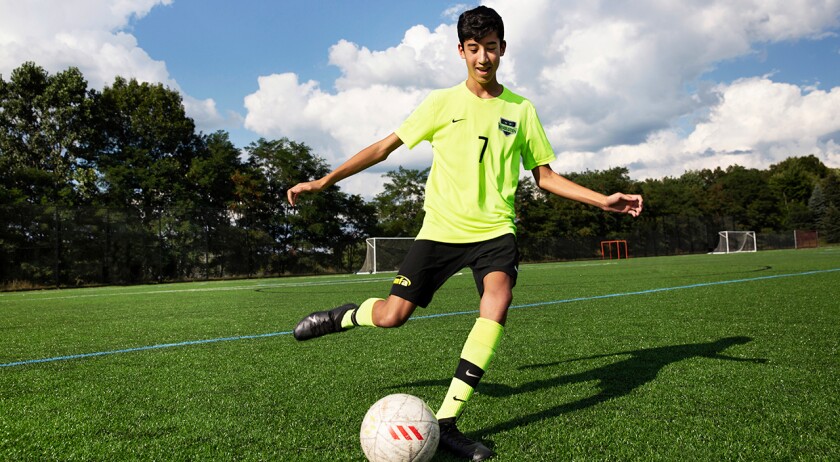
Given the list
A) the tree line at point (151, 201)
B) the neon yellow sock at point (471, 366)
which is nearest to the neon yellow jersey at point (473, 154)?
the neon yellow sock at point (471, 366)

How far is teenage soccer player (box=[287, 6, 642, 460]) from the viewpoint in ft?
10.3

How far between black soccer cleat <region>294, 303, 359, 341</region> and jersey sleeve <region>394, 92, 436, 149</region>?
1209mm

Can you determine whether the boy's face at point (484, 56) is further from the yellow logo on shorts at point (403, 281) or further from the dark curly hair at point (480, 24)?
the yellow logo on shorts at point (403, 281)

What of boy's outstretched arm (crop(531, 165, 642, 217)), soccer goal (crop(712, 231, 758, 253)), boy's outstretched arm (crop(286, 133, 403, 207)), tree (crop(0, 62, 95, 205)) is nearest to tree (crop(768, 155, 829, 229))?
soccer goal (crop(712, 231, 758, 253))

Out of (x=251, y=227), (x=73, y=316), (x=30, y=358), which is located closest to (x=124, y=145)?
(x=251, y=227)

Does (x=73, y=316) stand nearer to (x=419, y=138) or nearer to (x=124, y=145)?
(x=419, y=138)

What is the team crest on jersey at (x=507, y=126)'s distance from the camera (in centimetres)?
336

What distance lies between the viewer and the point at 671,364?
4.33 metres

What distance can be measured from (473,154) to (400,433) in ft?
5.28

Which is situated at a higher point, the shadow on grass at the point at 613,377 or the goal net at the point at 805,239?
the goal net at the point at 805,239

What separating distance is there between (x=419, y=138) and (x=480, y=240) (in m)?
0.73

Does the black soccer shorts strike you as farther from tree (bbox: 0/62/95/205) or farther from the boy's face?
tree (bbox: 0/62/95/205)

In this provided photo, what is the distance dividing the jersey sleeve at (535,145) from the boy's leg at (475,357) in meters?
0.83

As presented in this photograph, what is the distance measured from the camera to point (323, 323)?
3953 millimetres
